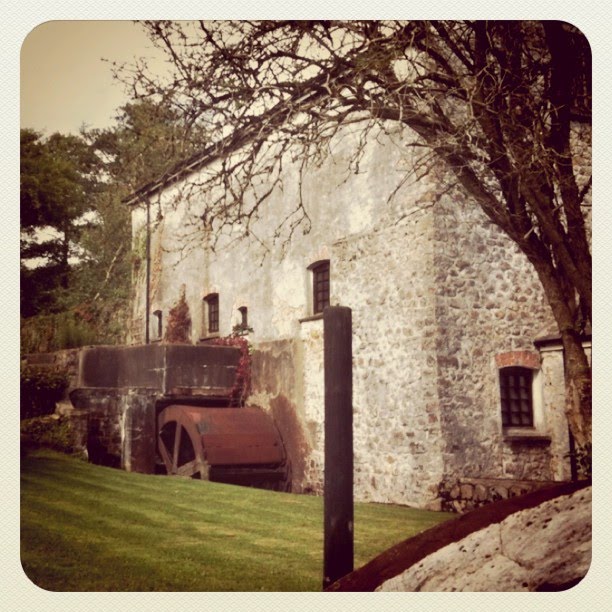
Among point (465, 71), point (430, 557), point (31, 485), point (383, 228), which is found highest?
point (465, 71)

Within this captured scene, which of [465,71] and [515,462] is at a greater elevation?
[465,71]

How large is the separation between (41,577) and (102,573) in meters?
0.38

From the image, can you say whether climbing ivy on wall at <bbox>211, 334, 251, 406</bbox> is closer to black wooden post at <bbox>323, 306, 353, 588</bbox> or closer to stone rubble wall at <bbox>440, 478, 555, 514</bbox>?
black wooden post at <bbox>323, 306, 353, 588</bbox>

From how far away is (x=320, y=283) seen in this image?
18.4ft

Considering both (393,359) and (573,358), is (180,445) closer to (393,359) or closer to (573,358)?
(393,359)

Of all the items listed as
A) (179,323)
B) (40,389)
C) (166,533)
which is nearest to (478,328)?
(179,323)

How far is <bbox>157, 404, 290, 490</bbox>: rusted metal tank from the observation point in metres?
5.48

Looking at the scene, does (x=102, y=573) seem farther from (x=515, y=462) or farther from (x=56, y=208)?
(x=515, y=462)

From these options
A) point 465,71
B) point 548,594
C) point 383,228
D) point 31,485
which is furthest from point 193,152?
point 548,594

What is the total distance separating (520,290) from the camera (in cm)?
531

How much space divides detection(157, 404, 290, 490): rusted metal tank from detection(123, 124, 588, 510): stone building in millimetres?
139

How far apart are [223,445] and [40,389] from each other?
1.56 meters

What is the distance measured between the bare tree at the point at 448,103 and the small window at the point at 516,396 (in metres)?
0.26

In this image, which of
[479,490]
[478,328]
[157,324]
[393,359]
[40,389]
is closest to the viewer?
[40,389]
